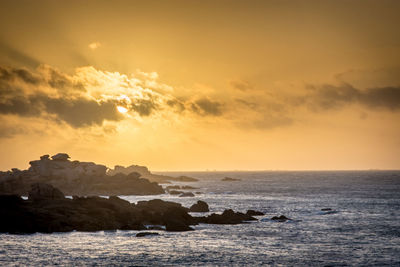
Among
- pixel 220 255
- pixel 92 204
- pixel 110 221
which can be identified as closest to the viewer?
pixel 220 255

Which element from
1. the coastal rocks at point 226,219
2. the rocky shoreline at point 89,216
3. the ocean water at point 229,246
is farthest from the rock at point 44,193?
the coastal rocks at point 226,219

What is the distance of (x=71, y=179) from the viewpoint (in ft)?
497

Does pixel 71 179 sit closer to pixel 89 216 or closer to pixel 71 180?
pixel 71 180

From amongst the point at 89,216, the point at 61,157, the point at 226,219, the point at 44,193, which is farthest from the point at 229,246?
the point at 61,157

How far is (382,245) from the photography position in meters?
52.3

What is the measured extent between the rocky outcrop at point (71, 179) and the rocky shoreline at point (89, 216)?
6933 centimetres

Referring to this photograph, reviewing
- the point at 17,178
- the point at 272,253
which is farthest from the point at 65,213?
the point at 17,178

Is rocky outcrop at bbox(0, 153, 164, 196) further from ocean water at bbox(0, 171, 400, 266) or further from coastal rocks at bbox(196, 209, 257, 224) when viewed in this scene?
ocean water at bbox(0, 171, 400, 266)

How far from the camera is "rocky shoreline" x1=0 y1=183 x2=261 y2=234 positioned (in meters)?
64.9

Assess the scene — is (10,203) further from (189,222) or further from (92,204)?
(189,222)

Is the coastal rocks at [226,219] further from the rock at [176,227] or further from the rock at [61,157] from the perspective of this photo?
the rock at [61,157]

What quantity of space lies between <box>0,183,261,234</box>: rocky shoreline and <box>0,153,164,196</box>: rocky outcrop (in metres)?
69.3

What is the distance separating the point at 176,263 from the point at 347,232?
32468 millimetres

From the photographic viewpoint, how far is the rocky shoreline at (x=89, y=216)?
213 ft
